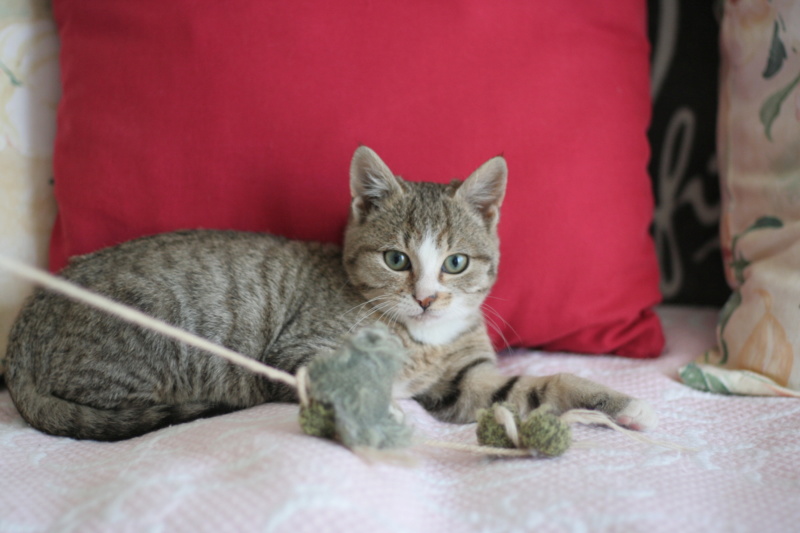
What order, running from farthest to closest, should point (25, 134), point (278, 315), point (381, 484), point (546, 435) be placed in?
1. point (25, 134)
2. point (278, 315)
3. point (546, 435)
4. point (381, 484)

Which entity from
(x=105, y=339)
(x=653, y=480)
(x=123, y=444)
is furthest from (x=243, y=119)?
(x=653, y=480)

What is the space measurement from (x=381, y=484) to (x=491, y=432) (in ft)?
0.81

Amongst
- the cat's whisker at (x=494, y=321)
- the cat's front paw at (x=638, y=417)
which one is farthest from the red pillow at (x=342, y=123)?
the cat's front paw at (x=638, y=417)

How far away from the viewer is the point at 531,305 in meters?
1.48

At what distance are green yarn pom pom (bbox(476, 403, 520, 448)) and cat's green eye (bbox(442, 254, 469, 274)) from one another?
1.36ft

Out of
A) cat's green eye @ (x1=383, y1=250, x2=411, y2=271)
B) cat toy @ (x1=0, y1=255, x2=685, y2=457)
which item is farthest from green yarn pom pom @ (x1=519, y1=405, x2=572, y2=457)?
cat's green eye @ (x1=383, y1=250, x2=411, y2=271)

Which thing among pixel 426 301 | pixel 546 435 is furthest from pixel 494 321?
pixel 546 435

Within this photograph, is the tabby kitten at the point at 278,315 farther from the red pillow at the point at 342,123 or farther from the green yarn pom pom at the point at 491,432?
the green yarn pom pom at the point at 491,432

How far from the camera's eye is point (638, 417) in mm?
1096

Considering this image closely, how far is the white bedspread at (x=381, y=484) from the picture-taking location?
29.7 inches

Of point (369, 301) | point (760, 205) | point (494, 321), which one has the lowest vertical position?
point (494, 321)

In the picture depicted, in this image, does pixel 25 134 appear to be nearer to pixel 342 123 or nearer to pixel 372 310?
pixel 342 123

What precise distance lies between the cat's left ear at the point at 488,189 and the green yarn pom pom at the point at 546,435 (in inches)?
22.7

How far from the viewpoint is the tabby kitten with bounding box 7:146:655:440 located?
3.92 ft
